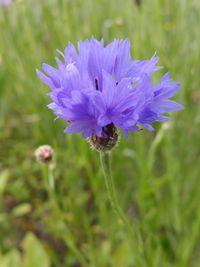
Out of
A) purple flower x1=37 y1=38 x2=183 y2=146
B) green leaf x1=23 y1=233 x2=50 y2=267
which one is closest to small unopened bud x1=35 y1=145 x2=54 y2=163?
purple flower x1=37 y1=38 x2=183 y2=146

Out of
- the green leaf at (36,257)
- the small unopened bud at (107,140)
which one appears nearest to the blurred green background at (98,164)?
the green leaf at (36,257)

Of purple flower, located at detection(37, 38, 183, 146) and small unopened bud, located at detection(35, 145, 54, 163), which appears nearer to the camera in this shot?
purple flower, located at detection(37, 38, 183, 146)

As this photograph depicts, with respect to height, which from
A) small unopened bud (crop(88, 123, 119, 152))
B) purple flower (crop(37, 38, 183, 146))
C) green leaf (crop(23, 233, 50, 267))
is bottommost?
green leaf (crop(23, 233, 50, 267))

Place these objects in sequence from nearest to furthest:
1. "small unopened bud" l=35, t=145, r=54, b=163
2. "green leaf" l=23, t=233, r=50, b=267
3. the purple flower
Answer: the purple flower → "small unopened bud" l=35, t=145, r=54, b=163 → "green leaf" l=23, t=233, r=50, b=267

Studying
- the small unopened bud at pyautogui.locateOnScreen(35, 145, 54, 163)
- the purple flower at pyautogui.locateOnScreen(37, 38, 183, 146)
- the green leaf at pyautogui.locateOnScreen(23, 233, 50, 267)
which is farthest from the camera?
the green leaf at pyautogui.locateOnScreen(23, 233, 50, 267)

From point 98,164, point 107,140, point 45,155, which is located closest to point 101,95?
point 107,140

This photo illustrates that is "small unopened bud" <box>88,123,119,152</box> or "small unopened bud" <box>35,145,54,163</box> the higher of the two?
"small unopened bud" <box>35,145,54,163</box>

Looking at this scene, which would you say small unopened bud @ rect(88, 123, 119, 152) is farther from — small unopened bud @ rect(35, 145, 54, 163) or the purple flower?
small unopened bud @ rect(35, 145, 54, 163)
